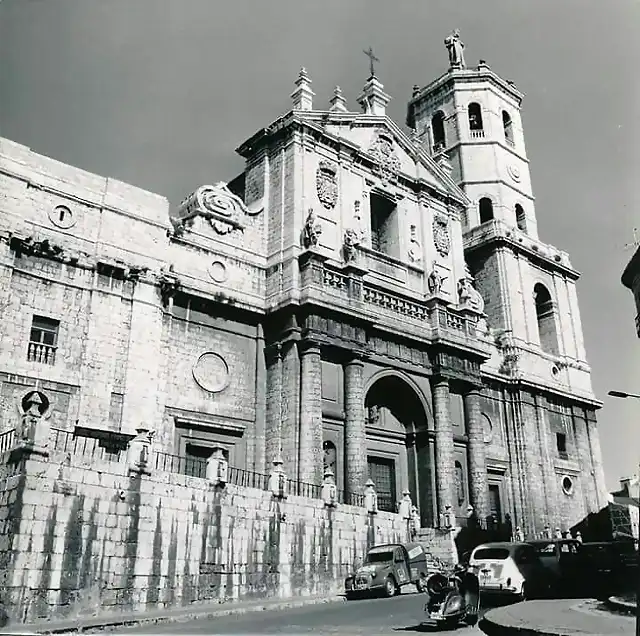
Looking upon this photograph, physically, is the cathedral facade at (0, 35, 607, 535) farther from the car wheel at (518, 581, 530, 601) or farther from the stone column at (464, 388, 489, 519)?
the car wheel at (518, 581, 530, 601)

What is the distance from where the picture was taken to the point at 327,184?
27172mm

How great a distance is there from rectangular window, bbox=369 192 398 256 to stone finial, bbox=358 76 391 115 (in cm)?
430

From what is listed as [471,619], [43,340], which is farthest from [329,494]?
[43,340]

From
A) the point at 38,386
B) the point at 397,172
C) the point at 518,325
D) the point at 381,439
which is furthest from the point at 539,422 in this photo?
the point at 38,386

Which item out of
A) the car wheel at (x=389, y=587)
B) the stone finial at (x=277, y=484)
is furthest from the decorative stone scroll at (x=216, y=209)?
the car wheel at (x=389, y=587)

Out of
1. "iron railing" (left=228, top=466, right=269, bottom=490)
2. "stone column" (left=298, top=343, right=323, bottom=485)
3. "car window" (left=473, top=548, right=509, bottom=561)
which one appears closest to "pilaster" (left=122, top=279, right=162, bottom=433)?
"iron railing" (left=228, top=466, right=269, bottom=490)

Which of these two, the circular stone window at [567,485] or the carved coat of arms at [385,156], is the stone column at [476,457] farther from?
the carved coat of arms at [385,156]

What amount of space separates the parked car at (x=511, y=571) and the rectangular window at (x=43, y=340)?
12.1m

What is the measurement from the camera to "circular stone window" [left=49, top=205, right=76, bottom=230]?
20141 millimetres

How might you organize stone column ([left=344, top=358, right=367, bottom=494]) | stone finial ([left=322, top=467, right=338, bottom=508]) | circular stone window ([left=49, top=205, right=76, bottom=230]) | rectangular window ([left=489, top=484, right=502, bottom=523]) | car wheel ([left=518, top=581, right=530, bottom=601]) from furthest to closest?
rectangular window ([left=489, top=484, right=502, bottom=523]) → stone column ([left=344, top=358, right=367, bottom=494]) → circular stone window ([left=49, top=205, right=76, bottom=230]) → stone finial ([left=322, top=467, right=338, bottom=508]) → car wheel ([left=518, top=581, right=530, bottom=601])

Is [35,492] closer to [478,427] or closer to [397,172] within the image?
[478,427]

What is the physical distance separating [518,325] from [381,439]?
38.3ft

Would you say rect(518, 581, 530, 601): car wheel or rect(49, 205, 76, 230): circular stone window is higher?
rect(49, 205, 76, 230): circular stone window

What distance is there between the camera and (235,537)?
55.0 ft
